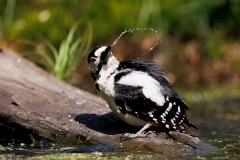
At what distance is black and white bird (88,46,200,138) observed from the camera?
4984 mm

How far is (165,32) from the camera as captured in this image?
10117 millimetres

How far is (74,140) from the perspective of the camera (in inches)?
214

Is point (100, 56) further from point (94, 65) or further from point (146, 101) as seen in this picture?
point (146, 101)

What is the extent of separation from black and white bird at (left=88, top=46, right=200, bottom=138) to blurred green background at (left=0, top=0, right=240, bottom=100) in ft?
14.8

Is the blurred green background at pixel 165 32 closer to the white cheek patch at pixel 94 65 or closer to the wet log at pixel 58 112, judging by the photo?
the wet log at pixel 58 112

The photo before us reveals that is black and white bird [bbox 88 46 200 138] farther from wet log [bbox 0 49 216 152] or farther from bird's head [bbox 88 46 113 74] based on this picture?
wet log [bbox 0 49 216 152]

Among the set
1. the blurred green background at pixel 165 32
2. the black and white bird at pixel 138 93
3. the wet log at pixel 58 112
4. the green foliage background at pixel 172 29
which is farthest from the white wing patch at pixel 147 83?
the green foliage background at pixel 172 29

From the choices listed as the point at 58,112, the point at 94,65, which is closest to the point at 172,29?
the point at 58,112

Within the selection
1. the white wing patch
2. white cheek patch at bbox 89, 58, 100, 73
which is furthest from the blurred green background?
the white wing patch

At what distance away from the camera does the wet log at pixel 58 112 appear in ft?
16.9

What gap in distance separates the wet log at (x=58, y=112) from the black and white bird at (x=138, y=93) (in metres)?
0.14

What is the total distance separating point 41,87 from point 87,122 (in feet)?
3.21

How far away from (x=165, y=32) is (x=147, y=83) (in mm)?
5172

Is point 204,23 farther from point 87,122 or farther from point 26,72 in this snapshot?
point 87,122
